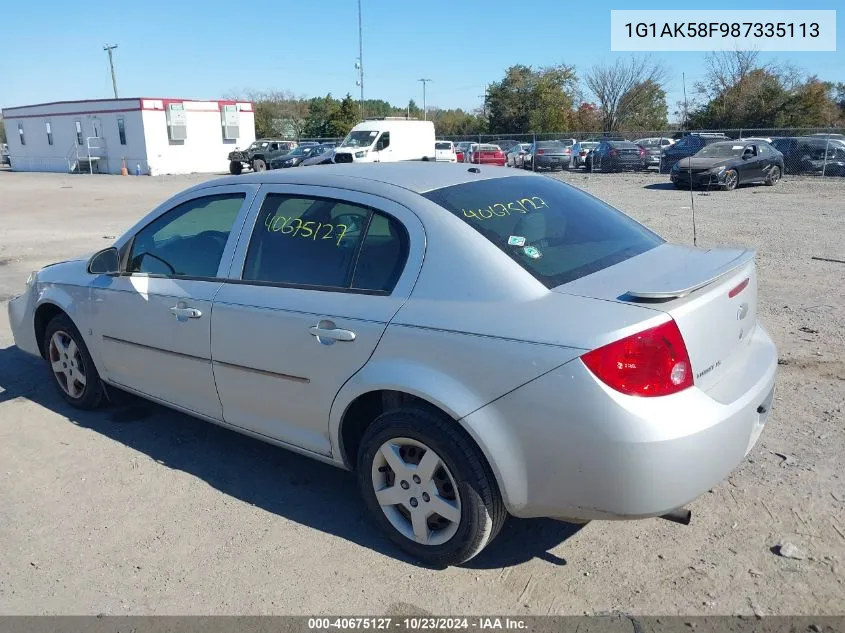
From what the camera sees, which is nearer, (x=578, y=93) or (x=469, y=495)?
(x=469, y=495)

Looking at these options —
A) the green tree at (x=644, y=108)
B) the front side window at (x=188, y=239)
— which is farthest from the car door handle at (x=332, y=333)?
the green tree at (x=644, y=108)

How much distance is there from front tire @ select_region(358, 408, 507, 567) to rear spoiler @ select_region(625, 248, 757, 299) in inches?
36.3

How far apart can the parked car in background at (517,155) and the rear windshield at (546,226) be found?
29.7 metres

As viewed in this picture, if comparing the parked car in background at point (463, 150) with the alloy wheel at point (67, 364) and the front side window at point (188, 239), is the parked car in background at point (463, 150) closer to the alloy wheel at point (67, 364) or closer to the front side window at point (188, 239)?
the alloy wheel at point (67, 364)

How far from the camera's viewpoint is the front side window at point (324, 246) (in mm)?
3176

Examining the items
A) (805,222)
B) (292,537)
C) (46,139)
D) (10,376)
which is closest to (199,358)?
(292,537)

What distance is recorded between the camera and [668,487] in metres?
2.57

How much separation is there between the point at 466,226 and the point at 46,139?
5381 centimetres

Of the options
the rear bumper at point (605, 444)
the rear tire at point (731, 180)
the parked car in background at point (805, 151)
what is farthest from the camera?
the parked car in background at point (805, 151)

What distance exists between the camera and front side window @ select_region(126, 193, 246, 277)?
3.86 metres

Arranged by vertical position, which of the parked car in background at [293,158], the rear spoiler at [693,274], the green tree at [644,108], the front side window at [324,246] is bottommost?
the rear spoiler at [693,274]

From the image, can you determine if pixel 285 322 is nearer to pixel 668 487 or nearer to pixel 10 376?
pixel 668 487

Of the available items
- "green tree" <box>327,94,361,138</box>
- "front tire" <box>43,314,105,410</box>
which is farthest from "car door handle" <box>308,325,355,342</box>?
"green tree" <box>327,94,361,138</box>

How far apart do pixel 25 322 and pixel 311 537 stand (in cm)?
309
